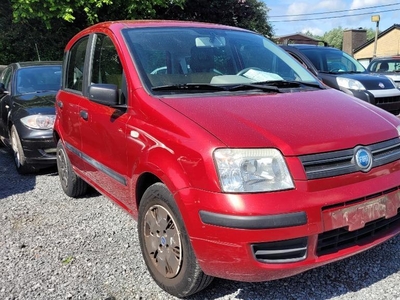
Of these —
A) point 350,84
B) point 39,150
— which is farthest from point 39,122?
point 350,84

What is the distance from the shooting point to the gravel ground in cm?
259

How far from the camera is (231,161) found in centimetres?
211

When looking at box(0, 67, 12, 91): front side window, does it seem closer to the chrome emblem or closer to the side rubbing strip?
the side rubbing strip

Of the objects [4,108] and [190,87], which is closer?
[190,87]

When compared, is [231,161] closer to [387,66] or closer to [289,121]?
[289,121]

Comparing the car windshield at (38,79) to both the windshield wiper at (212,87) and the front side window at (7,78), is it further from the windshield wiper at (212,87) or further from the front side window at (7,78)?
the windshield wiper at (212,87)

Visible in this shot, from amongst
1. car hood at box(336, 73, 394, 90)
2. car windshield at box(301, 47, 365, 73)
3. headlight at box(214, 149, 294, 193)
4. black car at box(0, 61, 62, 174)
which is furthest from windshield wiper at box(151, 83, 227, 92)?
car windshield at box(301, 47, 365, 73)

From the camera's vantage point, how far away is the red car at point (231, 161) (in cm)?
210

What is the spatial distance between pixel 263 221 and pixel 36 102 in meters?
4.56

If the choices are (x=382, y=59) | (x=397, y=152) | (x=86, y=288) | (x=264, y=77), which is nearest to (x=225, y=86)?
(x=264, y=77)

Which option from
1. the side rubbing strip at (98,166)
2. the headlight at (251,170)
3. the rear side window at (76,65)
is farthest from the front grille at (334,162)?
the rear side window at (76,65)

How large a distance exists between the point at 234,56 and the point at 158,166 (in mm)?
1446

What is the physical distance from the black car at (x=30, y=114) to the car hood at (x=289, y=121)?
3.29 m

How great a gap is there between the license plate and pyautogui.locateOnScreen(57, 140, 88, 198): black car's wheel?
3.02 metres
